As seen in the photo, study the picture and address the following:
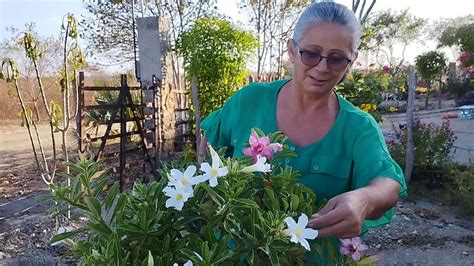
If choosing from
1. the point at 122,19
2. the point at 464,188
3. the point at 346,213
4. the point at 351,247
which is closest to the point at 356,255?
the point at 351,247

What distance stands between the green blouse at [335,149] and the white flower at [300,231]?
Result: 0.36 m

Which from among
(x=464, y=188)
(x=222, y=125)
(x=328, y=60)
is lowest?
(x=464, y=188)

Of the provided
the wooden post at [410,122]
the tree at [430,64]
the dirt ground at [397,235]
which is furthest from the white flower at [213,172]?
the tree at [430,64]

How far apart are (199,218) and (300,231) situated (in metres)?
0.17

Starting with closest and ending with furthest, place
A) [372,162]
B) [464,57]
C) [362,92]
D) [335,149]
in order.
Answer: [372,162] < [335,149] < [362,92] < [464,57]

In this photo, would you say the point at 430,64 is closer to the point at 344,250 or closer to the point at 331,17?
the point at 331,17

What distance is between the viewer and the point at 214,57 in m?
6.55

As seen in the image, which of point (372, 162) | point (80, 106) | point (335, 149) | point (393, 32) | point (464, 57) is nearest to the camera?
point (372, 162)

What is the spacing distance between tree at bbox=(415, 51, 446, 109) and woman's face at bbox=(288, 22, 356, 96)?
17486 mm

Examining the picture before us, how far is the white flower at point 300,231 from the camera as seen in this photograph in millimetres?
737

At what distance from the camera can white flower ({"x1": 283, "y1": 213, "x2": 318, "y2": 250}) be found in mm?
737

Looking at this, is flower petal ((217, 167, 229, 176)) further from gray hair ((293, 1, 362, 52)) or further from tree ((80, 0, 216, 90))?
tree ((80, 0, 216, 90))

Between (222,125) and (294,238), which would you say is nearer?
(294,238)

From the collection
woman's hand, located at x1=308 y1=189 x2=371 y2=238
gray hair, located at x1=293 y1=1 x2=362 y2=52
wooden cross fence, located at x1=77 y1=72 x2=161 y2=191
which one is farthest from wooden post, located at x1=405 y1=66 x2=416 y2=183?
woman's hand, located at x1=308 y1=189 x2=371 y2=238
